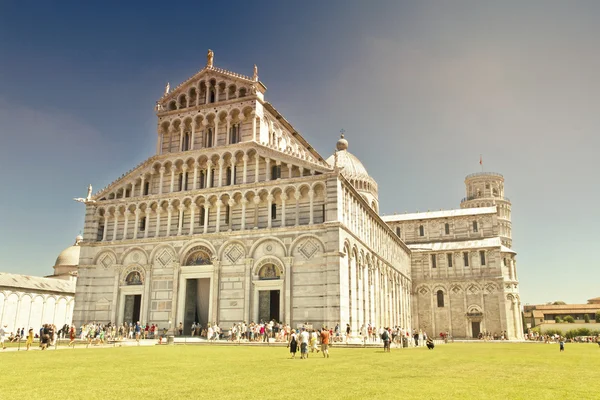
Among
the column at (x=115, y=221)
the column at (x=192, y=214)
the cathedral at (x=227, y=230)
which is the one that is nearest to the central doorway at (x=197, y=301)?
the cathedral at (x=227, y=230)

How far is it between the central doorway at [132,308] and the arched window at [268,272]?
35.7 ft

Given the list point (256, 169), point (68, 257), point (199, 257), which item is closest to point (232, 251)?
point (199, 257)

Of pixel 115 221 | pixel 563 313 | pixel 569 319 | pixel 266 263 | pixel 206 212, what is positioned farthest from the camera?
pixel 563 313

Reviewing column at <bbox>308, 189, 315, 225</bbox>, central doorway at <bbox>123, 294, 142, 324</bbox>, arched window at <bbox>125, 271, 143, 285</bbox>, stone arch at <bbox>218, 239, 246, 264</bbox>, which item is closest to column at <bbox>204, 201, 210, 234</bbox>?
stone arch at <bbox>218, 239, 246, 264</bbox>

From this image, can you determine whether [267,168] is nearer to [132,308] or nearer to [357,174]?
[132,308]

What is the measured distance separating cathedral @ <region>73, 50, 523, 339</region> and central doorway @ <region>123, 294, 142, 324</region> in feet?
0.26

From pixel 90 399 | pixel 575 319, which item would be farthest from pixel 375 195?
pixel 90 399

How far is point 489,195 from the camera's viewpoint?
285 feet

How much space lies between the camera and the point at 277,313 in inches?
1428

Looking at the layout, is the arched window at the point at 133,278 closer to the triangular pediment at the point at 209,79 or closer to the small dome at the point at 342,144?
the triangular pediment at the point at 209,79

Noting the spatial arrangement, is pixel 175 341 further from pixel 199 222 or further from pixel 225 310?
pixel 199 222

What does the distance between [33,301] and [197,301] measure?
87.8 feet

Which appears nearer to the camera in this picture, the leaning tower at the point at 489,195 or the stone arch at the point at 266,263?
the stone arch at the point at 266,263

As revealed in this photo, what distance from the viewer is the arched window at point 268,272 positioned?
116ft
